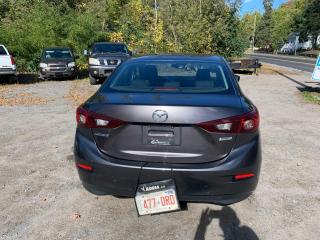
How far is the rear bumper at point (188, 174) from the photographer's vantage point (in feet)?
10.9

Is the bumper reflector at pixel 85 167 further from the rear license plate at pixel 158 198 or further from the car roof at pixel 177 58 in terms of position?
the car roof at pixel 177 58

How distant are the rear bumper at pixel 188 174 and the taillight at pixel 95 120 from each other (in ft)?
0.54

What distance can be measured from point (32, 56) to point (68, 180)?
62.8 ft

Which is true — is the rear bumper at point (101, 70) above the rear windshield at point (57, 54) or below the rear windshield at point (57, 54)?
below

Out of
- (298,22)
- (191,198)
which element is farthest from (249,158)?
(298,22)

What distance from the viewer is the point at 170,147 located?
334 centimetres

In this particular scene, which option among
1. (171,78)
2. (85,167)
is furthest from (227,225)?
(171,78)

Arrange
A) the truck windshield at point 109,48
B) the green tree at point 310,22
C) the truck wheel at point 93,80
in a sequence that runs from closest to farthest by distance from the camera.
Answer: the truck wheel at point 93,80 → the truck windshield at point 109,48 → the green tree at point 310,22

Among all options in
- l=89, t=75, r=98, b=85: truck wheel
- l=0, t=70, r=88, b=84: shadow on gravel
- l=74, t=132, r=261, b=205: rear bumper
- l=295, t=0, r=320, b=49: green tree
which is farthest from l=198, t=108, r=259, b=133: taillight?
l=295, t=0, r=320, b=49: green tree

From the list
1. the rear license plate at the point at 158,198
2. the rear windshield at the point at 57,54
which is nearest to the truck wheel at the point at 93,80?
the rear windshield at the point at 57,54

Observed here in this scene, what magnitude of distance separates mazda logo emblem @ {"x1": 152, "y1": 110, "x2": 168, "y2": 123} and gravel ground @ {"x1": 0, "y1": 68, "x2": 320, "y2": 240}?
1.15 meters

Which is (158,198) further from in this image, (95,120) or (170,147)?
(95,120)

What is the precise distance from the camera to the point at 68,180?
4984 mm

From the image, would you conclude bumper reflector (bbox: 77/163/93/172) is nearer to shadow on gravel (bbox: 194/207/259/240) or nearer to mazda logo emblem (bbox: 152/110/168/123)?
mazda logo emblem (bbox: 152/110/168/123)
